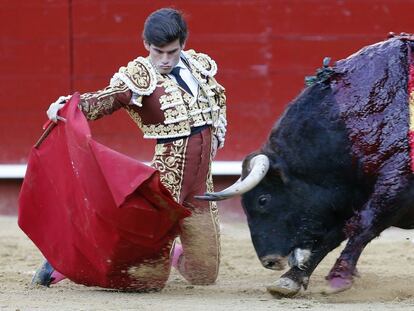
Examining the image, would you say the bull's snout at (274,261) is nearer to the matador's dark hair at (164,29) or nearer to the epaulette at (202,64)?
the epaulette at (202,64)

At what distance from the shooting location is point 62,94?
25.7 feet

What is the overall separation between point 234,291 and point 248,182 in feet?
1.91

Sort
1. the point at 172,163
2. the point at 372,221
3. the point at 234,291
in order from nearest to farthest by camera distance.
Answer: the point at 372,221 → the point at 172,163 → the point at 234,291

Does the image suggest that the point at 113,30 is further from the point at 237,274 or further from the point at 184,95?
Answer: the point at 184,95

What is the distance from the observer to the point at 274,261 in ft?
16.4

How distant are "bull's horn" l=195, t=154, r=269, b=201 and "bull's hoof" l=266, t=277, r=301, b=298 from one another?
38cm

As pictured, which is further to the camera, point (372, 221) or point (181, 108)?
A: point (181, 108)

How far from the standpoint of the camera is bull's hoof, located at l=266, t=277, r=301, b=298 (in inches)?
188

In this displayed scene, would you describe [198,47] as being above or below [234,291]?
above

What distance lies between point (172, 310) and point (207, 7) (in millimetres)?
3605

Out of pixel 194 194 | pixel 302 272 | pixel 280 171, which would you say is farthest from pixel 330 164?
pixel 194 194

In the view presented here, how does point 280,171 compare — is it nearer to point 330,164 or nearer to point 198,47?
point 330,164

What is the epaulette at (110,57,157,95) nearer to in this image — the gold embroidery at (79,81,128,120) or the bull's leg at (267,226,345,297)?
the gold embroidery at (79,81,128,120)

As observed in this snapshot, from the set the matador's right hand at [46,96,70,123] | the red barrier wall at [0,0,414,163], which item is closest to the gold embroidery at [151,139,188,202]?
the matador's right hand at [46,96,70,123]
